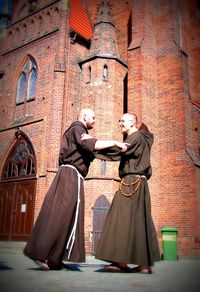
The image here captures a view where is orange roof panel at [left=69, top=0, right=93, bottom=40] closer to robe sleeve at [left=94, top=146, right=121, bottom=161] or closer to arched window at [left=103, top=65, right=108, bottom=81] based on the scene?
arched window at [left=103, top=65, right=108, bottom=81]

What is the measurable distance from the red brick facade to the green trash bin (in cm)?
126

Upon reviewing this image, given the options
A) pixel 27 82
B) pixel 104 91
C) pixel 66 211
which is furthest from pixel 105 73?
pixel 66 211

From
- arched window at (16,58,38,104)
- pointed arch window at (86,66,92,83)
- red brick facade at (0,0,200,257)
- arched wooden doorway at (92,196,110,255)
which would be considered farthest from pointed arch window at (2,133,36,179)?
pointed arch window at (86,66,92,83)

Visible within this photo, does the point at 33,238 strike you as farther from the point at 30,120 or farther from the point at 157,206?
the point at 30,120

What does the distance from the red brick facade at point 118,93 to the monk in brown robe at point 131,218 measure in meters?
7.82

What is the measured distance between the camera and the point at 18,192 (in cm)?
1515

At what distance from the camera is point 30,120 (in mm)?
15320

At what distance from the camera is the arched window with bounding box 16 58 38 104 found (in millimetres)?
16500

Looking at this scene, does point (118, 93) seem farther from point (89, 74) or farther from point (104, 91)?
point (89, 74)

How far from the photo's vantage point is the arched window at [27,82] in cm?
1650

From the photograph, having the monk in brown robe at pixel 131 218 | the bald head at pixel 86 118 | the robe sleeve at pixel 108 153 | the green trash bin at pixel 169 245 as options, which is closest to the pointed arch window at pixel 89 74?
the green trash bin at pixel 169 245

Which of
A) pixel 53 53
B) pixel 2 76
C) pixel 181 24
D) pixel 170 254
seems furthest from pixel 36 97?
pixel 170 254

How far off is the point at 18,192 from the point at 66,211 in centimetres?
1134

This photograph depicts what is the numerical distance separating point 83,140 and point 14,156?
12.4m
